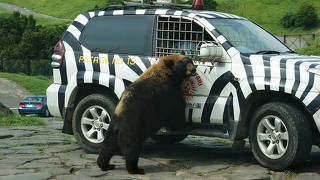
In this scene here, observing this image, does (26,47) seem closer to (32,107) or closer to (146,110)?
(32,107)

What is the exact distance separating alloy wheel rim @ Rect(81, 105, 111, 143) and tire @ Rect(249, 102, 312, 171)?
2.12m

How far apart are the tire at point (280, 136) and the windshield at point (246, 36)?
946 millimetres

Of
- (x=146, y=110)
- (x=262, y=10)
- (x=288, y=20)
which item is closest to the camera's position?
(x=146, y=110)

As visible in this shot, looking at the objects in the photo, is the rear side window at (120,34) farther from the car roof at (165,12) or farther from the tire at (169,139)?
the tire at (169,139)

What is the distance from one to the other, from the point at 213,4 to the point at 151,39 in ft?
182

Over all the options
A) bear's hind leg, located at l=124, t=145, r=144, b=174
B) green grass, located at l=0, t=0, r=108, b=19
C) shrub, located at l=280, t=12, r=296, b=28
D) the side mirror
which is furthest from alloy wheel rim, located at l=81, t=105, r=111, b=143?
green grass, located at l=0, t=0, r=108, b=19

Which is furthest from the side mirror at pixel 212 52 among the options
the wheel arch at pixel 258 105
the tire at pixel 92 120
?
the tire at pixel 92 120

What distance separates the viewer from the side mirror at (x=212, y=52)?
265 inches

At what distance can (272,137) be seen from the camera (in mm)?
6508

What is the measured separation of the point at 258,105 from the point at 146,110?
4.72ft

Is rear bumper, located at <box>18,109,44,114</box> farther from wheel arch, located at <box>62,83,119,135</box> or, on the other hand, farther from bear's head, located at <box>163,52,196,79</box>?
bear's head, located at <box>163,52,196,79</box>

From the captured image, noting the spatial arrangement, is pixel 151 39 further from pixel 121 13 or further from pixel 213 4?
pixel 213 4

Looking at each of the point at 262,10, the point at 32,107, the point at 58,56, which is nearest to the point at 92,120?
the point at 58,56

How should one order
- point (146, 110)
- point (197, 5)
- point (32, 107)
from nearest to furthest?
point (146, 110), point (197, 5), point (32, 107)
